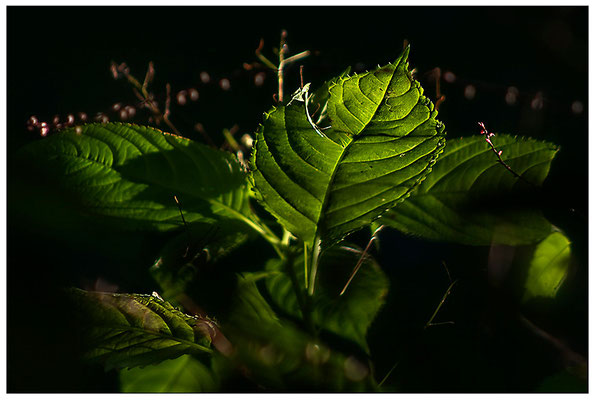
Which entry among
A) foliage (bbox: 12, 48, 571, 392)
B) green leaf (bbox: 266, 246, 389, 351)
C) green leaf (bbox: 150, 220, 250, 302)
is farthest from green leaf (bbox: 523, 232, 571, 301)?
green leaf (bbox: 150, 220, 250, 302)

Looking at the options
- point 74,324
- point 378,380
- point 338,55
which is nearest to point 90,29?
point 338,55

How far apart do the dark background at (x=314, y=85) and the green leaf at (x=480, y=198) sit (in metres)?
0.03

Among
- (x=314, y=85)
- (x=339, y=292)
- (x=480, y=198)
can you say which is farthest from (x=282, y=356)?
(x=314, y=85)

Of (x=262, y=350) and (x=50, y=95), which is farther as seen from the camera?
(x=50, y=95)

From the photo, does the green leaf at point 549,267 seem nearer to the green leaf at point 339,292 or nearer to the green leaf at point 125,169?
the green leaf at point 339,292

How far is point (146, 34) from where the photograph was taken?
625mm

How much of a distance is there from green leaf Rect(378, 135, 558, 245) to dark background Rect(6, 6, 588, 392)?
0.10ft

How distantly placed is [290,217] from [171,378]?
172mm

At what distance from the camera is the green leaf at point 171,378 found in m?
0.35

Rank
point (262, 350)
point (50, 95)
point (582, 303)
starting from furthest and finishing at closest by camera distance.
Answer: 1. point (50, 95)
2. point (582, 303)
3. point (262, 350)

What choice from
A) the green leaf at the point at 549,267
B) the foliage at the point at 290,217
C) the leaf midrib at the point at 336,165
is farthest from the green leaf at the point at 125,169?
the green leaf at the point at 549,267

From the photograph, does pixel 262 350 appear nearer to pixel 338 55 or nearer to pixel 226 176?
pixel 226 176

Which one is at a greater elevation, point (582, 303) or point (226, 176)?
point (226, 176)

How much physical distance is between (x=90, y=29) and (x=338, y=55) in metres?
0.33
